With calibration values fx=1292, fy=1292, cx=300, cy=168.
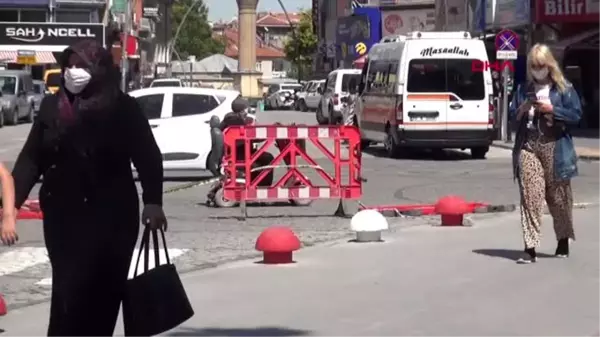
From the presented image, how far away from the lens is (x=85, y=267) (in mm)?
5906

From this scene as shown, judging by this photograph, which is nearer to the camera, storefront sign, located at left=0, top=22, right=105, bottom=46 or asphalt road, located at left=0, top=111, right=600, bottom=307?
asphalt road, located at left=0, top=111, right=600, bottom=307

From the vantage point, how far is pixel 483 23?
157 feet

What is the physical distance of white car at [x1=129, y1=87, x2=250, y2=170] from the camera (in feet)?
69.4

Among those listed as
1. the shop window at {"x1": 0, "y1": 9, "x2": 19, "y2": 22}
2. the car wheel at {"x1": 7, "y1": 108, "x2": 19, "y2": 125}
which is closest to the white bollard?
the car wheel at {"x1": 7, "y1": 108, "x2": 19, "y2": 125}

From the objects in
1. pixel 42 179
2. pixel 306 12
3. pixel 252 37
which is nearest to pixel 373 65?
pixel 42 179

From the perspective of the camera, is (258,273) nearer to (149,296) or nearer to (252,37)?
(149,296)

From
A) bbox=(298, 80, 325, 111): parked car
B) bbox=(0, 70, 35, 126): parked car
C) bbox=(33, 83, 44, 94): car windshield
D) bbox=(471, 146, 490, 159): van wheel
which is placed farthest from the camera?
bbox=(298, 80, 325, 111): parked car

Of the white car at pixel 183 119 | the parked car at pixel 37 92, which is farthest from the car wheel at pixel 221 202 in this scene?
the parked car at pixel 37 92

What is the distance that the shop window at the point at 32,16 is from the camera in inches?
2963

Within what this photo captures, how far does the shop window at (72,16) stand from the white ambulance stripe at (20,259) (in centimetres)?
6357

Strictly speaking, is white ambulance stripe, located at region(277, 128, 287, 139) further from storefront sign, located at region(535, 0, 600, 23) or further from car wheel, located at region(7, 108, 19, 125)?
car wheel, located at region(7, 108, 19, 125)

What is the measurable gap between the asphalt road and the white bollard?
1.98ft

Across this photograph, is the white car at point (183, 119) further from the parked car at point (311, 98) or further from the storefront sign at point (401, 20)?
the storefront sign at point (401, 20)

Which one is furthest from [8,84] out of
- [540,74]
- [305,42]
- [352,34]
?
[305,42]
